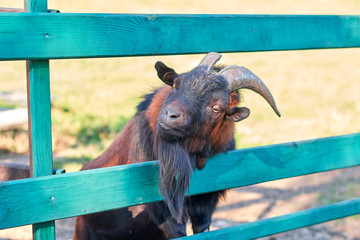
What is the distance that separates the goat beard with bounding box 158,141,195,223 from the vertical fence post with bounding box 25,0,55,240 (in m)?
0.70

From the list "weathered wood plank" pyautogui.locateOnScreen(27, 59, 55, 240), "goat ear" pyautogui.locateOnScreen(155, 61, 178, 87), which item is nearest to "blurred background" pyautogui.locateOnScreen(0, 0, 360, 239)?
"goat ear" pyautogui.locateOnScreen(155, 61, 178, 87)

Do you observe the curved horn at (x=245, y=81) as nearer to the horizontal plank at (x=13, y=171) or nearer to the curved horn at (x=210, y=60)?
the curved horn at (x=210, y=60)

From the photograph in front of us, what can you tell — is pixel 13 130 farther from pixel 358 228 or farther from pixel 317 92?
pixel 317 92

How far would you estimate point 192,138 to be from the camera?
9.82ft

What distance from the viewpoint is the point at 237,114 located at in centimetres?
313

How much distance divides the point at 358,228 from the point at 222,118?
→ 288cm

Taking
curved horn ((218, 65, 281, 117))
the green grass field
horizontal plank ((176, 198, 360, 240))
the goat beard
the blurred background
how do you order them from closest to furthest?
the goat beard < curved horn ((218, 65, 281, 117)) < horizontal plank ((176, 198, 360, 240)) < the blurred background < the green grass field

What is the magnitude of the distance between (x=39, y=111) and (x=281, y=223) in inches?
74.4

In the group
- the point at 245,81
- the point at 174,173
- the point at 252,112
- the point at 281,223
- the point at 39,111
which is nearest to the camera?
the point at 39,111

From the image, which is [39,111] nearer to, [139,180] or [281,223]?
[139,180]

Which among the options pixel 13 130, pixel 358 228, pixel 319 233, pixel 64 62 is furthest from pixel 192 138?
pixel 64 62

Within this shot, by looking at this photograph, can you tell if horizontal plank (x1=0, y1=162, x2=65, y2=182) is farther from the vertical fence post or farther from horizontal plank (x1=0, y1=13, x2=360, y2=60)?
horizontal plank (x1=0, y1=13, x2=360, y2=60)

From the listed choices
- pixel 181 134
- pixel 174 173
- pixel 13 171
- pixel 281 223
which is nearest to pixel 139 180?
pixel 174 173

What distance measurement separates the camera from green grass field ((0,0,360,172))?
8.08m
